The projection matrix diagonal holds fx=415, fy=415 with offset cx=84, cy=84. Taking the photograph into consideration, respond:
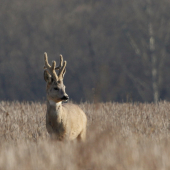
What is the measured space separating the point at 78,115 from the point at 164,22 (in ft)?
54.2

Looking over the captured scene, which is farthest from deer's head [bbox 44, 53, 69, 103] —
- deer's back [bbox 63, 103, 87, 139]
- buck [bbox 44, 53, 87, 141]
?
deer's back [bbox 63, 103, 87, 139]

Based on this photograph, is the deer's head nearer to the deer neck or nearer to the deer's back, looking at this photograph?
the deer neck

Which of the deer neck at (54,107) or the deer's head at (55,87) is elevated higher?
the deer's head at (55,87)

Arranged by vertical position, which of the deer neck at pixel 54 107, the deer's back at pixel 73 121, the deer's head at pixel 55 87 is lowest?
the deer's back at pixel 73 121

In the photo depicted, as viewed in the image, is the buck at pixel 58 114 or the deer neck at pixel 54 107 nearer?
the buck at pixel 58 114

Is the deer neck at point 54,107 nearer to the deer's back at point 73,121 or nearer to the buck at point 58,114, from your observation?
the buck at point 58,114

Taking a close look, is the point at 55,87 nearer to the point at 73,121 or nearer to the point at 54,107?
the point at 54,107

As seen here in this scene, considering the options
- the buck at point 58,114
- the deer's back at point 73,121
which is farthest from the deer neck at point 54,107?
the deer's back at point 73,121

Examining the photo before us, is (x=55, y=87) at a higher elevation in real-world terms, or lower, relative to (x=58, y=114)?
higher

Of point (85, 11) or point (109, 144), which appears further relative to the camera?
point (85, 11)

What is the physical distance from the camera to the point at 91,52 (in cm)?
2203

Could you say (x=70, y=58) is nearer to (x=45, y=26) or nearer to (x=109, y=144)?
(x=45, y=26)

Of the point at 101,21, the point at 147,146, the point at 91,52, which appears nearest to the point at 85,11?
the point at 101,21

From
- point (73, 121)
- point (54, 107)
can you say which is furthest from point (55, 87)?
point (73, 121)
